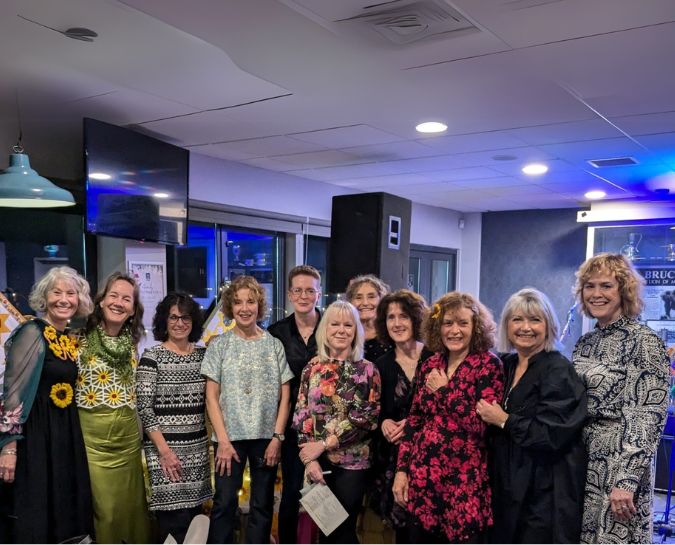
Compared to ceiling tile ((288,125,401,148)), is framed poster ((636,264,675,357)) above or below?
below

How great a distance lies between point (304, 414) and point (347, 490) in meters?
0.34

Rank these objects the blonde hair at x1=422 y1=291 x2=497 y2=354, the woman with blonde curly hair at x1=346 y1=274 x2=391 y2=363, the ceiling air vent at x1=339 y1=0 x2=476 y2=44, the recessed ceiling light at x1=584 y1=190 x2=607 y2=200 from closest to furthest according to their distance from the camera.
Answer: the ceiling air vent at x1=339 y1=0 x2=476 y2=44
the blonde hair at x1=422 y1=291 x2=497 y2=354
the woman with blonde curly hair at x1=346 y1=274 x2=391 y2=363
the recessed ceiling light at x1=584 y1=190 x2=607 y2=200

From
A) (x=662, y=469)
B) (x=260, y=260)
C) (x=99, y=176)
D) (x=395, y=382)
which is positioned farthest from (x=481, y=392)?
(x=260, y=260)

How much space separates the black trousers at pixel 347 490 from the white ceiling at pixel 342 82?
1619mm

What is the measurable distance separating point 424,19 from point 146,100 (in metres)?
1.60

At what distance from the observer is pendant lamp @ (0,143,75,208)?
8.38ft

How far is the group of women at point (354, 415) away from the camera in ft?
6.57

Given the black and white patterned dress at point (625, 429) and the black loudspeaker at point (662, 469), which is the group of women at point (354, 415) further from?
the black loudspeaker at point (662, 469)

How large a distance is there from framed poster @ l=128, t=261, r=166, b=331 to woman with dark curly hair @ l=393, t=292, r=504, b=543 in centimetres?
233

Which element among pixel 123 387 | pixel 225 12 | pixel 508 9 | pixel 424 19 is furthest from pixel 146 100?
pixel 508 9

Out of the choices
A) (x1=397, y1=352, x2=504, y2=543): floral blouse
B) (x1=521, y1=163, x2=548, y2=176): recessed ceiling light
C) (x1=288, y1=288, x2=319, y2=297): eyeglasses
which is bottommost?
(x1=397, y1=352, x2=504, y2=543): floral blouse

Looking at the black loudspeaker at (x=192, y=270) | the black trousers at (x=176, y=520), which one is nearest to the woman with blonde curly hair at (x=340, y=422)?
the black trousers at (x=176, y=520)

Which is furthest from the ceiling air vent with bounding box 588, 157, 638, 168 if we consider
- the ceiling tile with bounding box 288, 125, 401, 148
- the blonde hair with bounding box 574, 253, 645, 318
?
the blonde hair with bounding box 574, 253, 645, 318

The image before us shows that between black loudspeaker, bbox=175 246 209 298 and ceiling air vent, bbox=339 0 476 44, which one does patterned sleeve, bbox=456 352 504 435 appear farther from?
black loudspeaker, bbox=175 246 209 298
